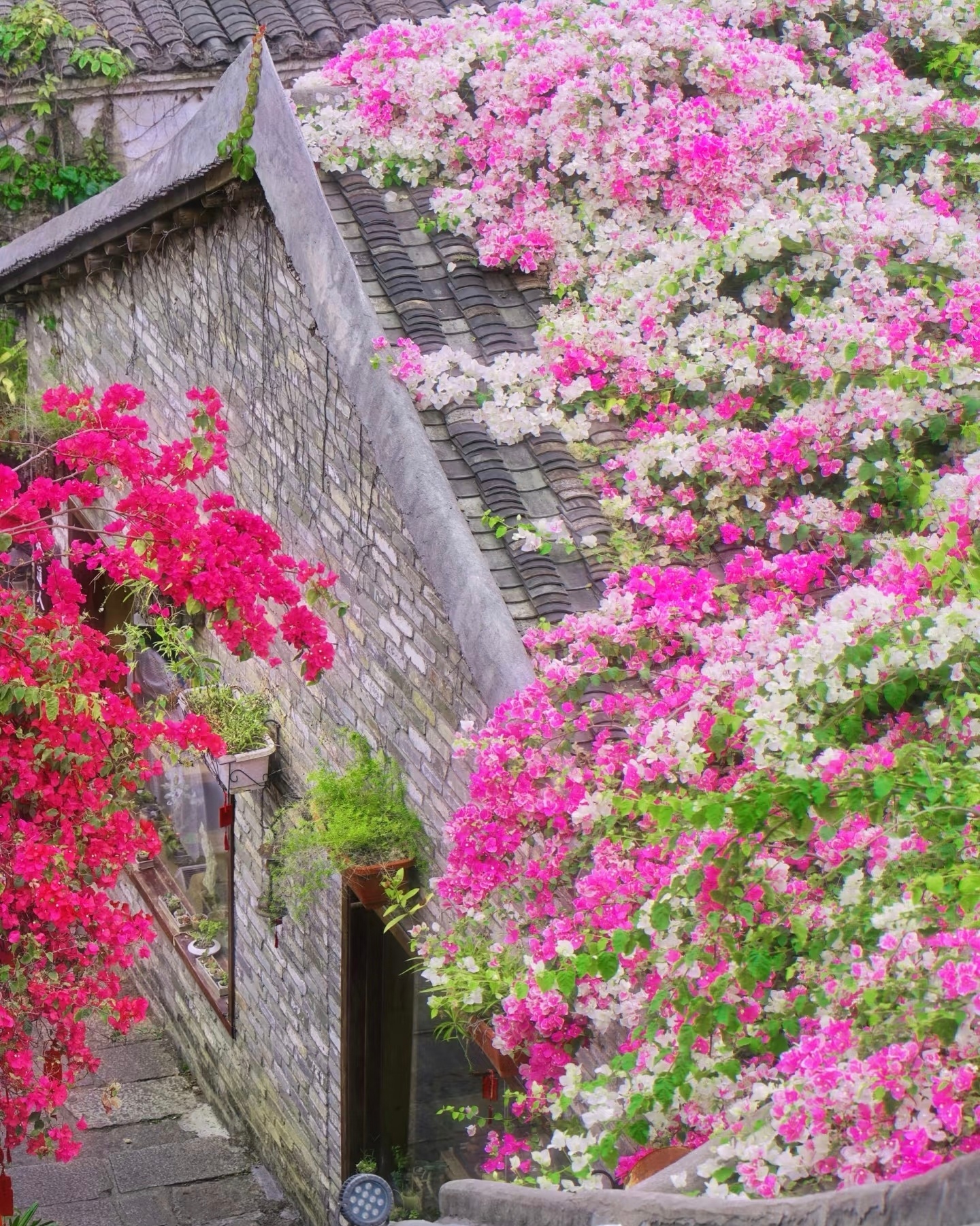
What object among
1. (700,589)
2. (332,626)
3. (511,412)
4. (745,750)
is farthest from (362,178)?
(745,750)

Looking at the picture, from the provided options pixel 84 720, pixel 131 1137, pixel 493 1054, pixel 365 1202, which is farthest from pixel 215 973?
pixel 493 1054

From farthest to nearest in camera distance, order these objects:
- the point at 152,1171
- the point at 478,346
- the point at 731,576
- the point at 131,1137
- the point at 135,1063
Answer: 1. the point at 135,1063
2. the point at 131,1137
3. the point at 152,1171
4. the point at 478,346
5. the point at 731,576

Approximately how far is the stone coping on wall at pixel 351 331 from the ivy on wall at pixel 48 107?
390 centimetres

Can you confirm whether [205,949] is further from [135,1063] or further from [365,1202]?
[365,1202]

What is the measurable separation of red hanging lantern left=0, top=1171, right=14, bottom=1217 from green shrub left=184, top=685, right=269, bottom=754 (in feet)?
7.31

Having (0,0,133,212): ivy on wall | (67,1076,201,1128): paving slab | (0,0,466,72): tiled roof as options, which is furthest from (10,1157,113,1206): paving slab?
(0,0,466,72): tiled roof

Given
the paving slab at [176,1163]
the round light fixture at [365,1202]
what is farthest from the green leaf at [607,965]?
the paving slab at [176,1163]

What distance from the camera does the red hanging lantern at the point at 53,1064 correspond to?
5.87 meters

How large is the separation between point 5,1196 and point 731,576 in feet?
13.4

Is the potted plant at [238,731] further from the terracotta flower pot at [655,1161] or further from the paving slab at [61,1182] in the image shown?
the terracotta flower pot at [655,1161]

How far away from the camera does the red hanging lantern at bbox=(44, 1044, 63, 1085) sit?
5867mm

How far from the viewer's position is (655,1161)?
13.5 feet

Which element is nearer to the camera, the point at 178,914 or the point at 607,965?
the point at 607,965

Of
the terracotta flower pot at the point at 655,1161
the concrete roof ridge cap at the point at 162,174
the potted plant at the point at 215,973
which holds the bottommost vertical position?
the potted plant at the point at 215,973
